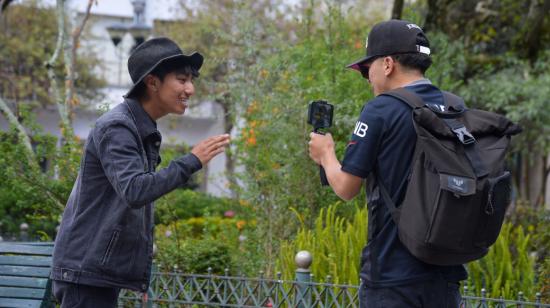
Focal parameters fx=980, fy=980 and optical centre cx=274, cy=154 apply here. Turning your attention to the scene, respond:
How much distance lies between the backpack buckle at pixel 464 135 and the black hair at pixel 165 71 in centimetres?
112

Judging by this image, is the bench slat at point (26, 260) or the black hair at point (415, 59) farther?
the bench slat at point (26, 260)

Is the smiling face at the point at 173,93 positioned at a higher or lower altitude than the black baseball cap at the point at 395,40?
lower

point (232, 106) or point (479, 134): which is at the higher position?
point (479, 134)

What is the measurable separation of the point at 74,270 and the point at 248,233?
17.7 ft

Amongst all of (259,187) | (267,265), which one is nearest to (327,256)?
(267,265)

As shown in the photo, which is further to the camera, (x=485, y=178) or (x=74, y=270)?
(x=74, y=270)

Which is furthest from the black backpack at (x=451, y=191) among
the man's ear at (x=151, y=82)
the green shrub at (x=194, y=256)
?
the green shrub at (x=194, y=256)

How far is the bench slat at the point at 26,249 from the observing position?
5.30 m

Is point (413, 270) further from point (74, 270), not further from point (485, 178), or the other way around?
point (74, 270)

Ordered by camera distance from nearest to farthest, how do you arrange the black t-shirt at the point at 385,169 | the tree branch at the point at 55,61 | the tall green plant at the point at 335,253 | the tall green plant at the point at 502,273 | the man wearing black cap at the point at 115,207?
the black t-shirt at the point at 385,169 < the man wearing black cap at the point at 115,207 < the tall green plant at the point at 335,253 < the tall green plant at the point at 502,273 < the tree branch at the point at 55,61

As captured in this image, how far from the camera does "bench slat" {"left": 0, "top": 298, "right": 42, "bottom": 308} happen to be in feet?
16.5

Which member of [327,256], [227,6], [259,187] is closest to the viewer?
[327,256]

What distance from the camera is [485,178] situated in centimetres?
329

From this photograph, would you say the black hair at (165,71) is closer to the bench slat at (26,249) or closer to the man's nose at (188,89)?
the man's nose at (188,89)
